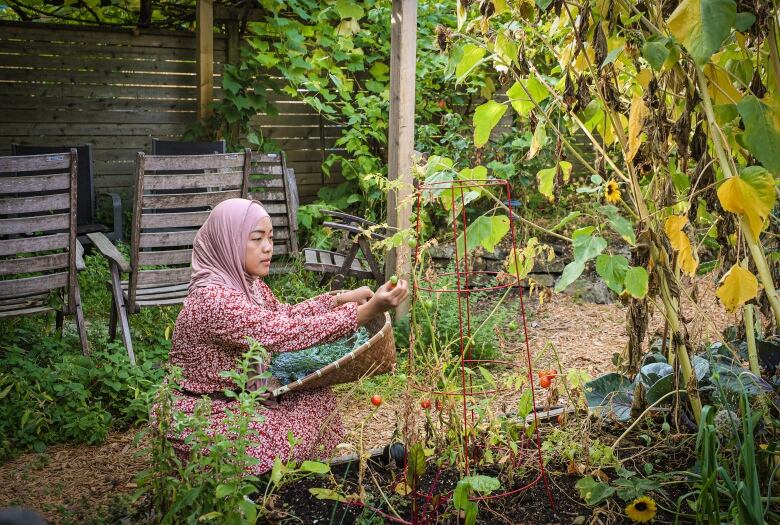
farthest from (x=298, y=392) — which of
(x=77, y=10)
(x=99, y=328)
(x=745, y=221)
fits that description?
(x=77, y=10)

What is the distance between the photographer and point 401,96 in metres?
4.67

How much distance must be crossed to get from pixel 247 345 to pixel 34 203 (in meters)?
1.99

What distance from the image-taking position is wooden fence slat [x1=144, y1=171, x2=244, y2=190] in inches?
169

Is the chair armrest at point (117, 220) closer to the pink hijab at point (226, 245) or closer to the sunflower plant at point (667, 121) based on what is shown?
the pink hijab at point (226, 245)

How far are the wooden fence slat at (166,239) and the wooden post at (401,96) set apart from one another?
115cm

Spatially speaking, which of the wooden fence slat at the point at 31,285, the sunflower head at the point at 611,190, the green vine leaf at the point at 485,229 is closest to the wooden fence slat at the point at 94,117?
the wooden fence slat at the point at 31,285

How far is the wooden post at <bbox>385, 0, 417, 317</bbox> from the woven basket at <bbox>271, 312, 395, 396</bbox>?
197 centimetres

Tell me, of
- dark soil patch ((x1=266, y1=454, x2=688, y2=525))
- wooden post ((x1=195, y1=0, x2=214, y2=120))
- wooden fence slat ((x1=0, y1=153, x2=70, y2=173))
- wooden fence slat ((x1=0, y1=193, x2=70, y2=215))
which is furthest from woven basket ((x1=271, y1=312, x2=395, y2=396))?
wooden post ((x1=195, y1=0, x2=214, y2=120))

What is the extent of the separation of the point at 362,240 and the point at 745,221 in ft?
11.4

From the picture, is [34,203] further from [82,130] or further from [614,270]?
[82,130]

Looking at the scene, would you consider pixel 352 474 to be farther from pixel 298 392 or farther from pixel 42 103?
pixel 42 103

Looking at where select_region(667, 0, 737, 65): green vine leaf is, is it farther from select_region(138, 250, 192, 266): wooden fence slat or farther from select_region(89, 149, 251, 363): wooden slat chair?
select_region(138, 250, 192, 266): wooden fence slat

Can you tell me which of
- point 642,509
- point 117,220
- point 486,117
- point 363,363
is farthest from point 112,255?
point 642,509

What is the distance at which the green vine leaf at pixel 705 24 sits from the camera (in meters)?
1.80
